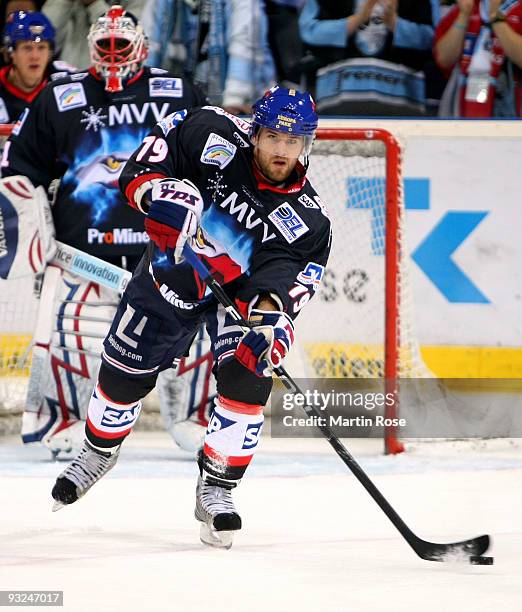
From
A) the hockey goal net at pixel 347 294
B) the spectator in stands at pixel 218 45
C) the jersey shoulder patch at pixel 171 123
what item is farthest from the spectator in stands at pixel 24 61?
the jersey shoulder patch at pixel 171 123

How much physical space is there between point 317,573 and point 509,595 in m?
0.45

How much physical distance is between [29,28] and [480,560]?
296 centimetres

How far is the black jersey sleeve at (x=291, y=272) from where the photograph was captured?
12.2 feet

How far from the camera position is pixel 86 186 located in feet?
16.8

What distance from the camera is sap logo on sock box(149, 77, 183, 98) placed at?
16.8 feet

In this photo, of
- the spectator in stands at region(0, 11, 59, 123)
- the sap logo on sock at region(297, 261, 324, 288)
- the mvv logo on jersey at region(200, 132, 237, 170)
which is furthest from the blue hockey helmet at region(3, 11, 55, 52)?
the sap logo on sock at region(297, 261, 324, 288)

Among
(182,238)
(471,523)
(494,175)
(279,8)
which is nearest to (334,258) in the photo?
(494,175)

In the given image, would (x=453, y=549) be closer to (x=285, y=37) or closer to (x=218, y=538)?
(x=218, y=538)

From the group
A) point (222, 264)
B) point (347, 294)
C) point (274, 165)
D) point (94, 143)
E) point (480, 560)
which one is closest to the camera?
point (480, 560)

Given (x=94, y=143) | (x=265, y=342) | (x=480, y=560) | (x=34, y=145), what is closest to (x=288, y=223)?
(x=265, y=342)

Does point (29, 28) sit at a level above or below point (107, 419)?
above

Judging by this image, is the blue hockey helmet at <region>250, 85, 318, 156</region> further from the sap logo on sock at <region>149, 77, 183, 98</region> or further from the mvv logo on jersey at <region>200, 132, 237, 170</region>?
the sap logo on sock at <region>149, 77, 183, 98</region>

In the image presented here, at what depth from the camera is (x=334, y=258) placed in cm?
569

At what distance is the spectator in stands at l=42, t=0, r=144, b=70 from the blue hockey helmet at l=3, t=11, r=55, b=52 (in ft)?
1.81
